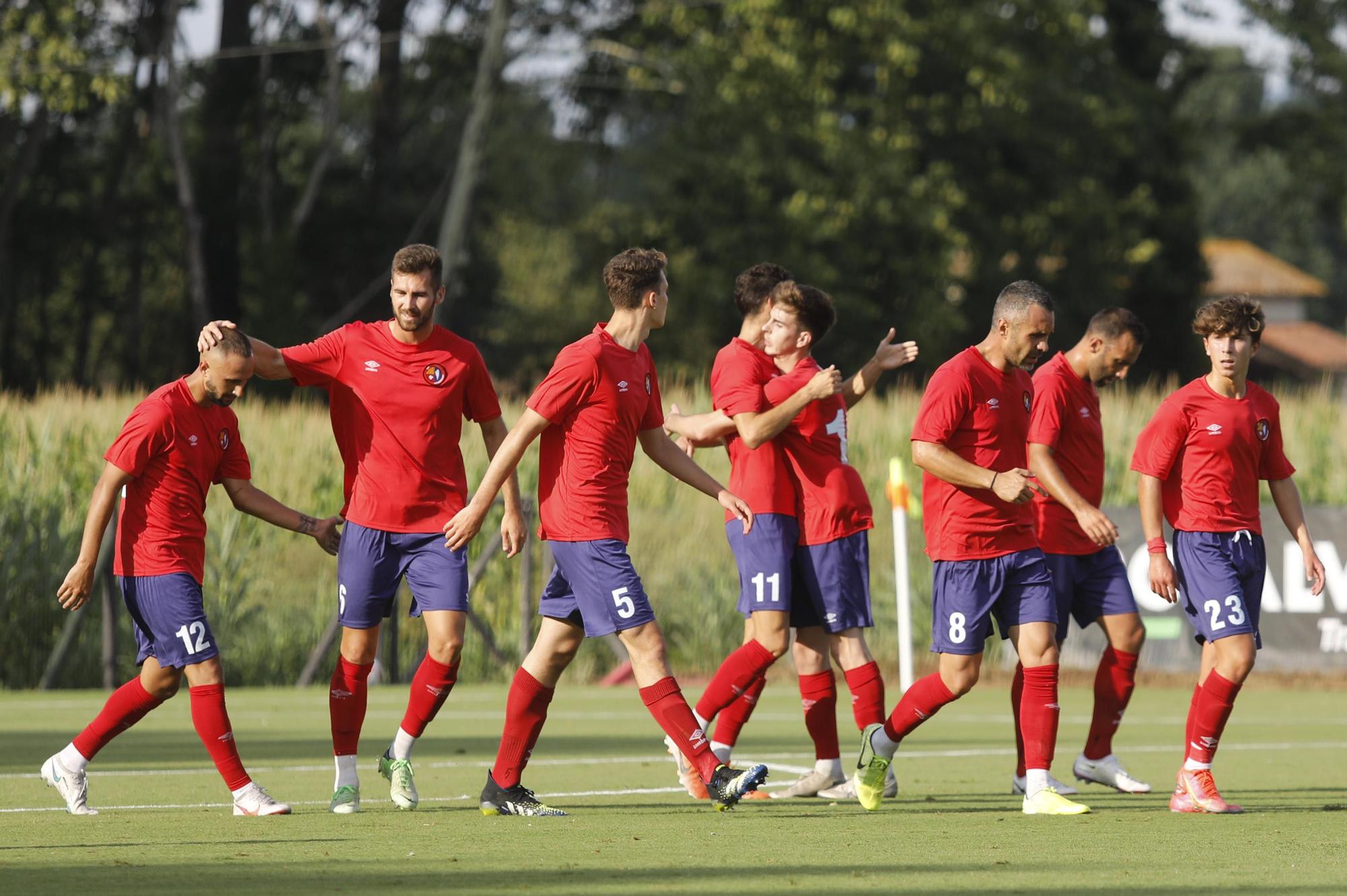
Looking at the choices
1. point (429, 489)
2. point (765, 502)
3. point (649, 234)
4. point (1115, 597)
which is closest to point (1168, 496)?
point (1115, 597)

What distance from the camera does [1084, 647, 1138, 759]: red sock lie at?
9273 millimetres

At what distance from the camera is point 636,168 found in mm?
42750

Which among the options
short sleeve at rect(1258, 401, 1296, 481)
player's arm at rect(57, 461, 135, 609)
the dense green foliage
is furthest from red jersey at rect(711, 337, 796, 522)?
the dense green foliage

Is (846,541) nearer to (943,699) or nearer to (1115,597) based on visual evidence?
(943,699)

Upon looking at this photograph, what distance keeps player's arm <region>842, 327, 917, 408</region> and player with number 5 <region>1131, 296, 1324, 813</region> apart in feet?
3.68

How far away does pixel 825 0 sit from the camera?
3781cm

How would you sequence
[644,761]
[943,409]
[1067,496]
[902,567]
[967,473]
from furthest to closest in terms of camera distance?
[902,567]
[644,761]
[1067,496]
[943,409]
[967,473]

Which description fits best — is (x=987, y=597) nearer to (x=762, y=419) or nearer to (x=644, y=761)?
(x=762, y=419)

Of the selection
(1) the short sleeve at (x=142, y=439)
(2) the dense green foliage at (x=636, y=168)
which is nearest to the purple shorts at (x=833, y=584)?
(1) the short sleeve at (x=142, y=439)

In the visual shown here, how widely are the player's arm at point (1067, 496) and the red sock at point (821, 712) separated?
132 cm

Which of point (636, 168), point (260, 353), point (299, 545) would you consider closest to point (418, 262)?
point (260, 353)

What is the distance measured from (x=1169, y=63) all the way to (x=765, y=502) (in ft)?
139

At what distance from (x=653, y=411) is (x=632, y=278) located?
595 millimetres

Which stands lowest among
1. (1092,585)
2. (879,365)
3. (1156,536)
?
(1092,585)
